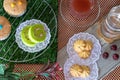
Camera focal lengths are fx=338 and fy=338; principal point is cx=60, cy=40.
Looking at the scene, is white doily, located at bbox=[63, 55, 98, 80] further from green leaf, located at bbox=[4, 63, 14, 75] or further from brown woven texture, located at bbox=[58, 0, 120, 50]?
green leaf, located at bbox=[4, 63, 14, 75]

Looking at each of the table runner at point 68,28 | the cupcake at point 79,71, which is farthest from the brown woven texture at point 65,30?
the cupcake at point 79,71

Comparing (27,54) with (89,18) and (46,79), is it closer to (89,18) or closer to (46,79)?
(46,79)

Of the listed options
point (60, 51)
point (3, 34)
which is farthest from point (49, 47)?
point (3, 34)

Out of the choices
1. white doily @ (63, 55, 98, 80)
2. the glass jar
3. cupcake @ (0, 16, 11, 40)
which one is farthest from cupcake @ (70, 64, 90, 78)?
cupcake @ (0, 16, 11, 40)

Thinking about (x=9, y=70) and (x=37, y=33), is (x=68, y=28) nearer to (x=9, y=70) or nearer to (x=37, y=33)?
(x=37, y=33)

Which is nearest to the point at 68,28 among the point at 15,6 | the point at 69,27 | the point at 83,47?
the point at 69,27
